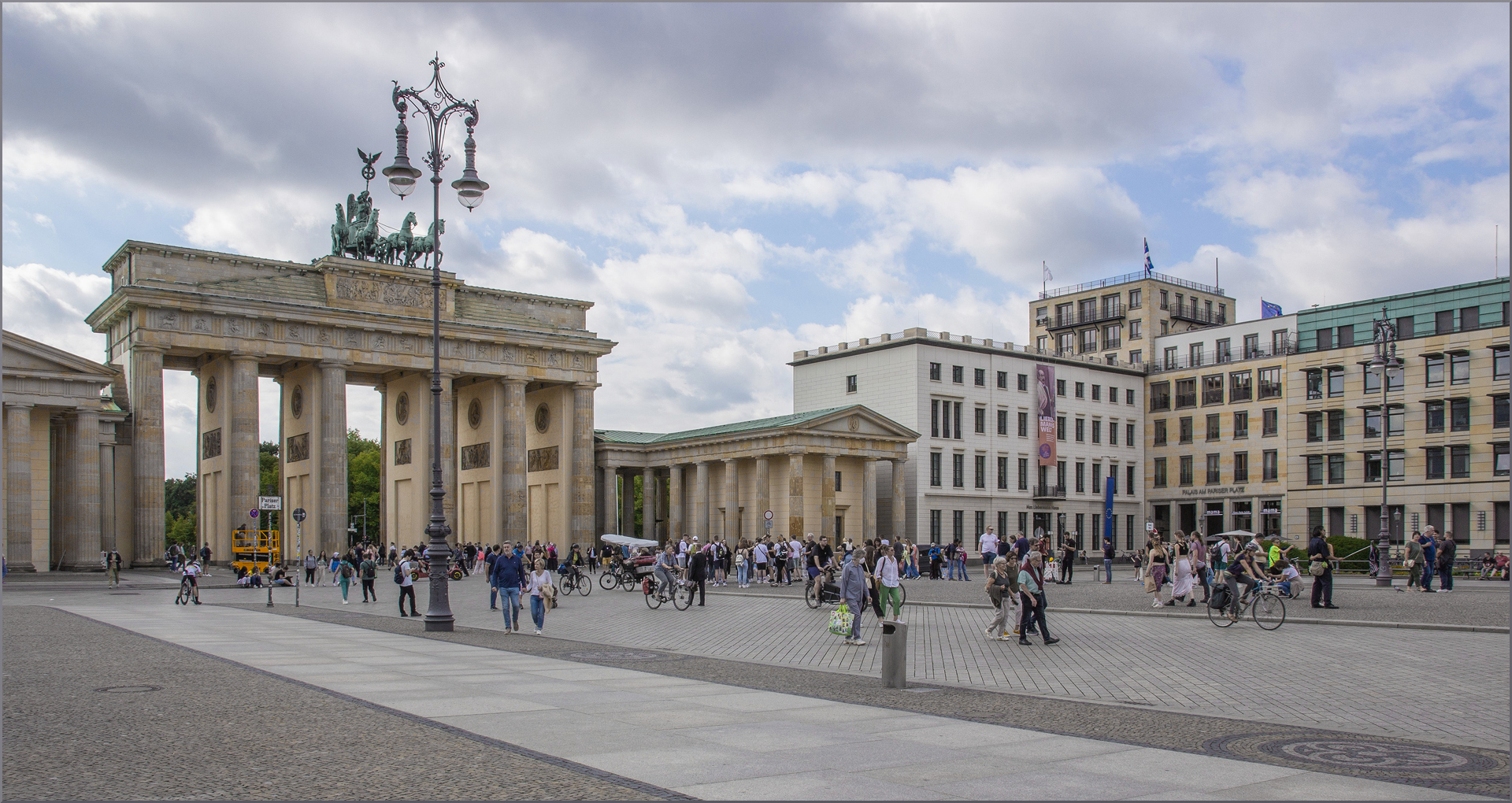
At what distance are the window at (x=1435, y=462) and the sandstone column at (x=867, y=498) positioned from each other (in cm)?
3294

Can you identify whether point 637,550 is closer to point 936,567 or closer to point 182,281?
point 936,567

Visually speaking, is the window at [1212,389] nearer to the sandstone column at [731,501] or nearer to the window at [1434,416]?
the window at [1434,416]

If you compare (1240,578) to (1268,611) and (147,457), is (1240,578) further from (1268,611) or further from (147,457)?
(147,457)

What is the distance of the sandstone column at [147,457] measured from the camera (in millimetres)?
53469

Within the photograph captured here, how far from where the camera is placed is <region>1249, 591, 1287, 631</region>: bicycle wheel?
21109 millimetres

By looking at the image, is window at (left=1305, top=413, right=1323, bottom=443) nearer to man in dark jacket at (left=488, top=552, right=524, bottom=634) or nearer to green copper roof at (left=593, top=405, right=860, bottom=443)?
green copper roof at (left=593, top=405, right=860, bottom=443)

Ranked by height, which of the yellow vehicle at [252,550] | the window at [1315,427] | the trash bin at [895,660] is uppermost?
the window at [1315,427]

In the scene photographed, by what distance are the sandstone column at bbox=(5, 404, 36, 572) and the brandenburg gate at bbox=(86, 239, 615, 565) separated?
7036 millimetres

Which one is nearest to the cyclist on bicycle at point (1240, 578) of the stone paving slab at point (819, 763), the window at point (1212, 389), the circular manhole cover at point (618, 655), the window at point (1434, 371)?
the circular manhole cover at point (618, 655)

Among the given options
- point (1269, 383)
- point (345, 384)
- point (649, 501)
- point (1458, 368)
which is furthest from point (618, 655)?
point (1269, 383)

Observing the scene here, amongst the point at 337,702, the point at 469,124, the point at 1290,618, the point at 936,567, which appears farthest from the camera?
the point at 936,567

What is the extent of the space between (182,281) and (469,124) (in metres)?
39.1

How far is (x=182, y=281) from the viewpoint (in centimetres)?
5691

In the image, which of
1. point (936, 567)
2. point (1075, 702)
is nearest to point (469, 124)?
point (1075, 702)
